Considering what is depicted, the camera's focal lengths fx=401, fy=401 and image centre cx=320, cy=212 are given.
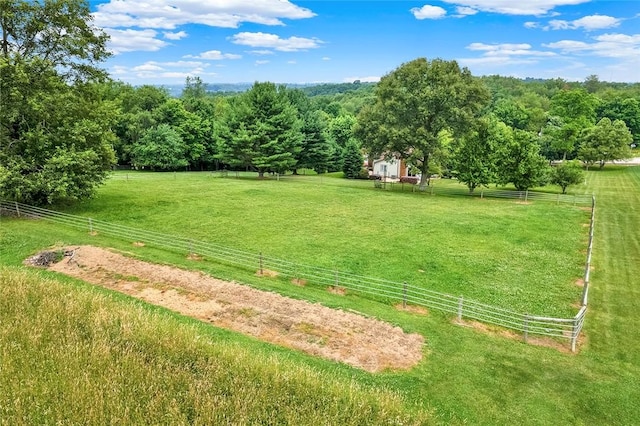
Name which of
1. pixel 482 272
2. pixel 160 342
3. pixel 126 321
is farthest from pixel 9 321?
pixel 482 272

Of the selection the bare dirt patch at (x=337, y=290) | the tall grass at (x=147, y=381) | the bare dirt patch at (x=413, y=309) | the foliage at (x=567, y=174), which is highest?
the foliage at (x=567, y=174)

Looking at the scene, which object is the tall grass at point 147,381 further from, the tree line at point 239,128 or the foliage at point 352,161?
the foliage at point 352,161

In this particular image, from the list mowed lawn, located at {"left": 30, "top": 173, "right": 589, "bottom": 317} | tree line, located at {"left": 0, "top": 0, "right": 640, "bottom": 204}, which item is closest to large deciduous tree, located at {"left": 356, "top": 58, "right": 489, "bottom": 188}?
tree line, located at {"left": 0, "top": 0, "right": 640, "bottom": 204}

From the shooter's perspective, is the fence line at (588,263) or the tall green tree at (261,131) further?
the tall green tree at (261,131)

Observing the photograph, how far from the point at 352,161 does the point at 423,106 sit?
22552mm

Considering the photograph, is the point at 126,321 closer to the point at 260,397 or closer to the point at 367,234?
the point at 260,397

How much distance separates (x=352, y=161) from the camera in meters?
59.8

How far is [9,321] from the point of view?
9242mm

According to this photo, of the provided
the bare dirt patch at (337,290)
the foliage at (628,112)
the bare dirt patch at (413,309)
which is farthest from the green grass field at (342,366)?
the foliage at (628,112)

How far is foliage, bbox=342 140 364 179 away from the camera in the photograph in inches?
2343

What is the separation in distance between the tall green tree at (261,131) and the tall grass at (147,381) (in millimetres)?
39531

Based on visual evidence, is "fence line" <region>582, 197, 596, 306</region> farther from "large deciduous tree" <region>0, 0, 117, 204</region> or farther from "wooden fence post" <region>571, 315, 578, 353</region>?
"large deciduous tree" <region>0, 0, 117, 204</region>

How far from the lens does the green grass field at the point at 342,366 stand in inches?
290

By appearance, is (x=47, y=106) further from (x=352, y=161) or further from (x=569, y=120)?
(x=569, y=120)
